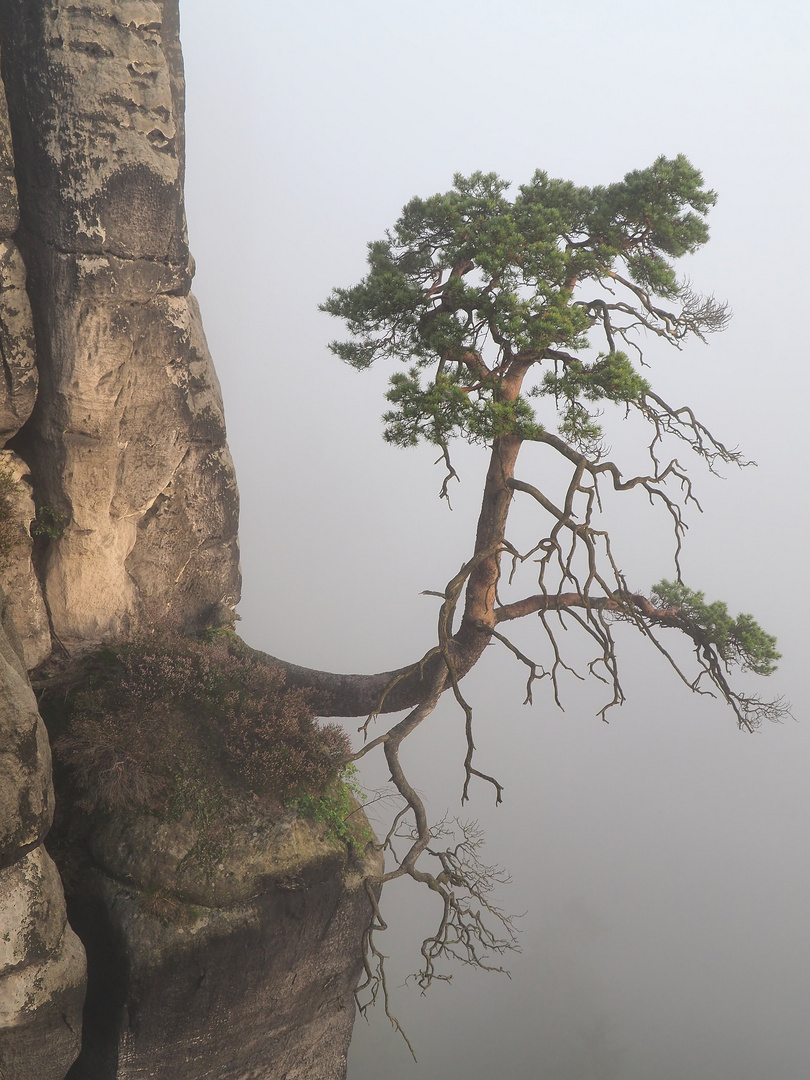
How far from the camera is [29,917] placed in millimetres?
7023

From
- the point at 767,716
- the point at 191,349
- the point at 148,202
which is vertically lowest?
the point at 767,716

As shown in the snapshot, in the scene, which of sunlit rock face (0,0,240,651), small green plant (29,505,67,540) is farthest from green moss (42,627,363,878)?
small green plant (29,505,67,540)

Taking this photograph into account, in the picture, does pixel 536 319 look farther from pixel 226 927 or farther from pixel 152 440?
pixel 226 927

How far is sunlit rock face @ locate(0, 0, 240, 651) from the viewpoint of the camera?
8.33 metres

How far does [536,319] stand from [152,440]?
4.17 m

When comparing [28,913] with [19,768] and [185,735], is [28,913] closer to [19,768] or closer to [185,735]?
[19,768]

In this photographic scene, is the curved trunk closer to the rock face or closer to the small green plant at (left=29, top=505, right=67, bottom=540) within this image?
the small green plant at (left=29, top=505, right=67, bottom=540)

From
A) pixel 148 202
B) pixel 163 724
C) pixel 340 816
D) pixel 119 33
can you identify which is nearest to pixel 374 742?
pixel 340 816

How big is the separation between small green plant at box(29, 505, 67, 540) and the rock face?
1.79 metres

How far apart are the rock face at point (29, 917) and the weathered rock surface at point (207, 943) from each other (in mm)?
390

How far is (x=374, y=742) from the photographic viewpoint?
27.8 ft

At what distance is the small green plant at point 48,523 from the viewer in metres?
9.09

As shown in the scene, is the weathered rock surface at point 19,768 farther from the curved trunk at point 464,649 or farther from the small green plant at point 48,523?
the curved trunk at point 464,649

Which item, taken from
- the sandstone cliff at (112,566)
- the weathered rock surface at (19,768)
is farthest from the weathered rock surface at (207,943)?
the weathered rock surface at (19,768)
